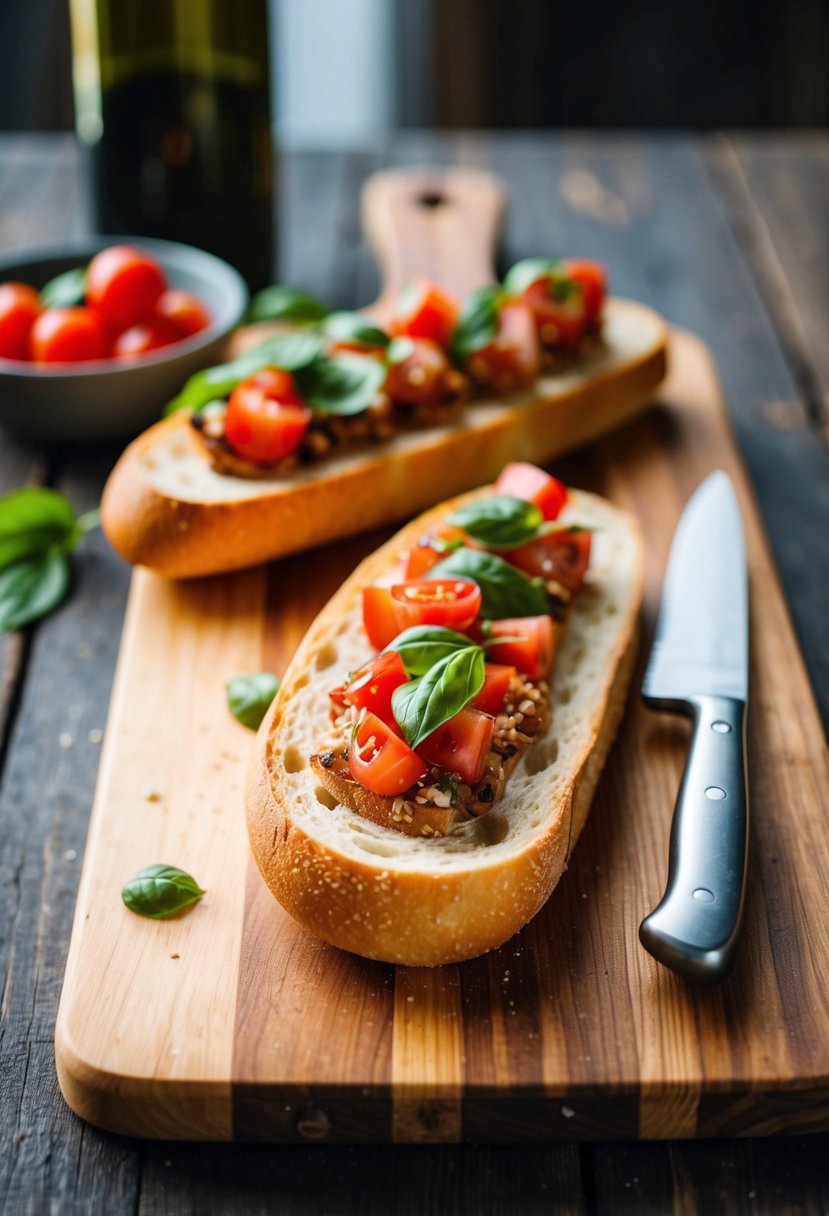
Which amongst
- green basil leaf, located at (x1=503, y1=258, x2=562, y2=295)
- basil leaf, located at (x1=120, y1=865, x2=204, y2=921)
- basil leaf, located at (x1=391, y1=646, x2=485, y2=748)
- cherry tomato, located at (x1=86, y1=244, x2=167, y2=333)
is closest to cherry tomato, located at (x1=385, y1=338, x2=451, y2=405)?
green basil leaf, located at (x1=503, y1=258, x2=562, y2=295)

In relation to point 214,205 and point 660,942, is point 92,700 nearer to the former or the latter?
point 660,942

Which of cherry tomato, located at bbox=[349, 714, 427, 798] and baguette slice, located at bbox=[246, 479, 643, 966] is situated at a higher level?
cherry tomato, located at bbox=[349, 714, 427, 798]

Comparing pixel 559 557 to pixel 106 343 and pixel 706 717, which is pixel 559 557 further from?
pixel 106 343

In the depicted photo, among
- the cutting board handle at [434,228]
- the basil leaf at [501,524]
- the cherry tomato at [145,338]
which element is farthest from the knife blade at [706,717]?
the cherry tomato at [145,338]

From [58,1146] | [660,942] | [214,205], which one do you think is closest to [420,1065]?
[660,942]

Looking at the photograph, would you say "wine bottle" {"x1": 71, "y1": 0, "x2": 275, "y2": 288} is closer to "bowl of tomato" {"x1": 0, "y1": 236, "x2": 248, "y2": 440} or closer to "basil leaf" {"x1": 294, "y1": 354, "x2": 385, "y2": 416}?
"bowl of tomato" {"x1": 0, "y1": 236, "x2": 248, "y2": 440}

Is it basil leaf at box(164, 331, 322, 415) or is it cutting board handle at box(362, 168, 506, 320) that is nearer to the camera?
Answer: basil leaf at box(164, 331, 322, 415)

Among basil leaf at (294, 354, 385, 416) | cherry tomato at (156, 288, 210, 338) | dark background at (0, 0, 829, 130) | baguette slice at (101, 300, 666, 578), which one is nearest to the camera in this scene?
baguette slice at (101, 300, 666, 578)
